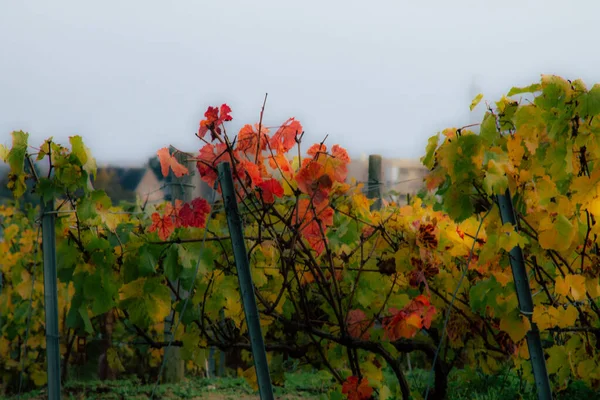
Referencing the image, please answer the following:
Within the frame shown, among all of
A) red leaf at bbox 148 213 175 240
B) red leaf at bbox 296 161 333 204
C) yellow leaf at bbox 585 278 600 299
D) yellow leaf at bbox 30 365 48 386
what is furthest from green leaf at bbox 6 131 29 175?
yellow leaf at bbox 30 365 48 386

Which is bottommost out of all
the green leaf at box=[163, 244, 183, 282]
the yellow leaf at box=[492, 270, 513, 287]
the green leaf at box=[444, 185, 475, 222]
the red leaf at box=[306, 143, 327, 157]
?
the yellow leaf at box=[492, 270, 513, 287]

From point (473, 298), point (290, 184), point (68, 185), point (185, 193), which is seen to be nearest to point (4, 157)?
point (68, 185)

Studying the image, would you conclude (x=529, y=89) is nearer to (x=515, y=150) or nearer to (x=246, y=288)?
(x=515, y=150)

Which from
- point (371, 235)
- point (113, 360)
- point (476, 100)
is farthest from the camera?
point (113, 360)

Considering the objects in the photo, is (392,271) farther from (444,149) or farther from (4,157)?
(4,157)

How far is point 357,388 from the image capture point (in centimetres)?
314

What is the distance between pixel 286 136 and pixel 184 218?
503 millimetres

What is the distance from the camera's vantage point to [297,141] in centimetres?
263

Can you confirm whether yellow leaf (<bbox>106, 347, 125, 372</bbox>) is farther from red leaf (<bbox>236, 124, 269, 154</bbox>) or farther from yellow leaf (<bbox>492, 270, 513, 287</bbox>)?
yellow leaf (<bbox>492, 270, 513, 287</bbox>)

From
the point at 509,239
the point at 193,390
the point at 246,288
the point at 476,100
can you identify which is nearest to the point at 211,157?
the point at 246,288

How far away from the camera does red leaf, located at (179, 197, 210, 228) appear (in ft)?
9.08

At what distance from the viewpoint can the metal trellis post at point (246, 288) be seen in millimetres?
2285

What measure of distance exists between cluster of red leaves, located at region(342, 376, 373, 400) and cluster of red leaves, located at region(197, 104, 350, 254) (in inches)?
28.8

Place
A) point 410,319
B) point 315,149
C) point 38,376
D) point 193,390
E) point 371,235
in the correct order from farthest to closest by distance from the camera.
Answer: point 38,376
point 193,390
point 371,235
point 410,319
point 315,149
